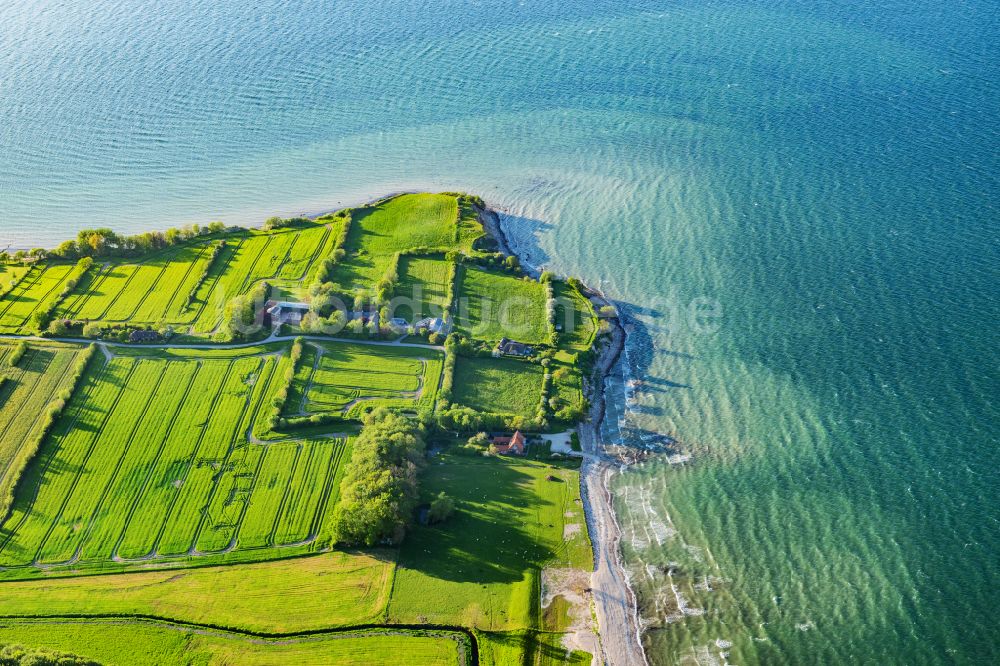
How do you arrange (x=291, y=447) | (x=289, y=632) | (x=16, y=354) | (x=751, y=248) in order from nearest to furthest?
(x=289, y=632)
(x=291, y=447)
(x=16, y=354)
(x=751, y=248)

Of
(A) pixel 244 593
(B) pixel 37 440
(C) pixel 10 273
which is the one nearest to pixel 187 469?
(A) pixel 244 593

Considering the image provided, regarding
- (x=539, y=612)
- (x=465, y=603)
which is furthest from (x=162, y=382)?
(x=539, y=612)

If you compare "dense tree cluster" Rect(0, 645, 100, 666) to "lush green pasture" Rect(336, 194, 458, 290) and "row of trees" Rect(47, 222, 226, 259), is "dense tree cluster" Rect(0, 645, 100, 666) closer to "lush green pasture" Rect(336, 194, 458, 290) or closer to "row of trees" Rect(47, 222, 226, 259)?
"lush green pasture" Rect(336, 194, 458, 290)

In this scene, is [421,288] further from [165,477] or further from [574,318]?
[165,477]

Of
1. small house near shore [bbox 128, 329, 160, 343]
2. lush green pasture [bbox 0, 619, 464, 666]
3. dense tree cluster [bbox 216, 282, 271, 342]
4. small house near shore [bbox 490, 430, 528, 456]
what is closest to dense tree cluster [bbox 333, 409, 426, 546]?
small house near shore [bbox 490, 430, 528, 456]

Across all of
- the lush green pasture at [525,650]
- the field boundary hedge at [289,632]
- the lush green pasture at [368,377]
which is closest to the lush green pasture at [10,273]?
the lush green pasture at [368,377]

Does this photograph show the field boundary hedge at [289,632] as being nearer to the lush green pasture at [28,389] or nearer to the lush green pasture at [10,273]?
the lush green pasture at [28,389]
